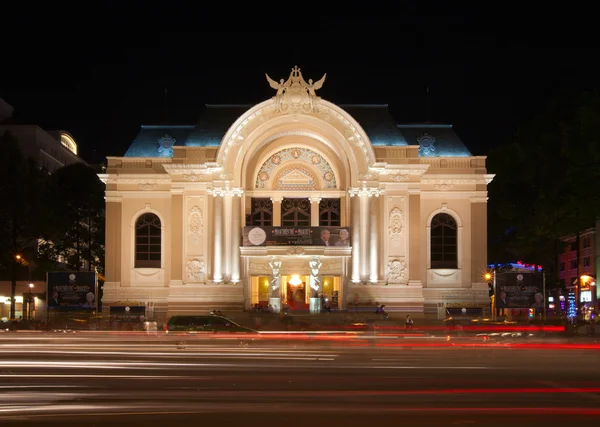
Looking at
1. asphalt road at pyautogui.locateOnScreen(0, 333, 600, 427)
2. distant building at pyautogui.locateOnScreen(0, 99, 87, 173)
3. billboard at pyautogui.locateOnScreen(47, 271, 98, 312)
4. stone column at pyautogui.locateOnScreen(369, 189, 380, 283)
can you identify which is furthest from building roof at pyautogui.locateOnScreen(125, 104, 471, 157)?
asphalt road at pyautogui.locateOnScreen(0, 333, 600, 427)

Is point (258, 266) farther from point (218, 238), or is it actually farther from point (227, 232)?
point (218, 238)

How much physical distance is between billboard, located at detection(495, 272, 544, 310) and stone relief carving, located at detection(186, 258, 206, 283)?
1893 cm

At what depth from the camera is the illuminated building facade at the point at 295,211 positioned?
6700 cm

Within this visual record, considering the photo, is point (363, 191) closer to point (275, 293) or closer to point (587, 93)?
point (275, 293)

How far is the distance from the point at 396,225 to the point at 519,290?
10390 millimetres

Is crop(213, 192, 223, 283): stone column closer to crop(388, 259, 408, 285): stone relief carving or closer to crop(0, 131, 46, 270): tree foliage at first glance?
crop(388, 259, 408, 285): stone relief carving

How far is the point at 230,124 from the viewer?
228ft

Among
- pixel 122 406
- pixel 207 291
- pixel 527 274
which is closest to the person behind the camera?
pixel 122 406

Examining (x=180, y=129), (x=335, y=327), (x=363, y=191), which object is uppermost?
(x=180, y=129)

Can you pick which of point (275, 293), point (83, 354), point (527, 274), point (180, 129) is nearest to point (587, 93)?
point (527, 274)

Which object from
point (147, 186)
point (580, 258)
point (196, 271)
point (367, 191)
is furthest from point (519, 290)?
point (580, 258)

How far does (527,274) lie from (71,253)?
40.6m

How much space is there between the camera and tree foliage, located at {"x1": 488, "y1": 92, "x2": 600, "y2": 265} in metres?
50.2

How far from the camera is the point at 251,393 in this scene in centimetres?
2284
